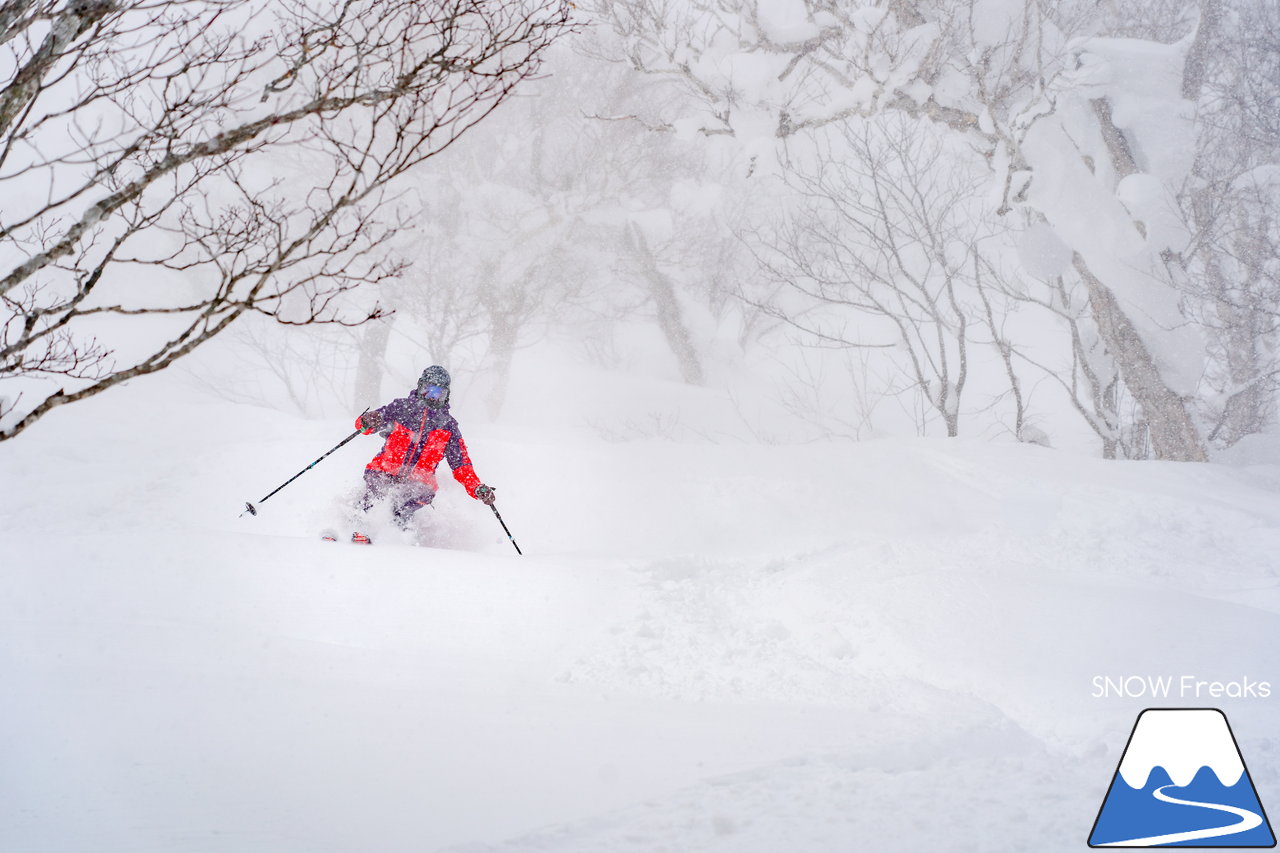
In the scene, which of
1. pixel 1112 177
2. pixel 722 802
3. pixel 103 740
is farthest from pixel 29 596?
pixel 1112 177

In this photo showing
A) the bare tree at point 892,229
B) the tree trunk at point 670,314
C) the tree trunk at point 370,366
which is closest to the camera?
the bare tree at point 892,229

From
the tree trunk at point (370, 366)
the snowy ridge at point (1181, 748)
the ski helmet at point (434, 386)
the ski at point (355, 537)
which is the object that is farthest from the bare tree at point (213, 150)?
the snowy ridge at point (1181, 748)

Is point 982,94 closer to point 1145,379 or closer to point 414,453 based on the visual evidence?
point 1145,379

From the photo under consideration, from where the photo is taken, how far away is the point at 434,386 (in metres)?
5.98

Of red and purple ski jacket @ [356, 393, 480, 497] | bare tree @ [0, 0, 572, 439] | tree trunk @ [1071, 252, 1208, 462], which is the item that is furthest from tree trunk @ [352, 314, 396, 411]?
tree trunk @ [1071, 252, 1208, 462]

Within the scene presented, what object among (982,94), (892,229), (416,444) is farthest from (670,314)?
(416,444)

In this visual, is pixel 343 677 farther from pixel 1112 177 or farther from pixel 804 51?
pixel 1112 177

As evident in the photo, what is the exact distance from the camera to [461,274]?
14398 mm

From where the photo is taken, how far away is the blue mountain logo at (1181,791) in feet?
7.38

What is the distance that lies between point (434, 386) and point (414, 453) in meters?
0.59

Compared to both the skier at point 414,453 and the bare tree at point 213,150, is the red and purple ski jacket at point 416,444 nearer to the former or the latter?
the skier at point 414,453

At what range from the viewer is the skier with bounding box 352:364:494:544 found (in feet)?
19.7

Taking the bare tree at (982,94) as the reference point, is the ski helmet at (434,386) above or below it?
below

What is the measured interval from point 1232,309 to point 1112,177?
3.26m
